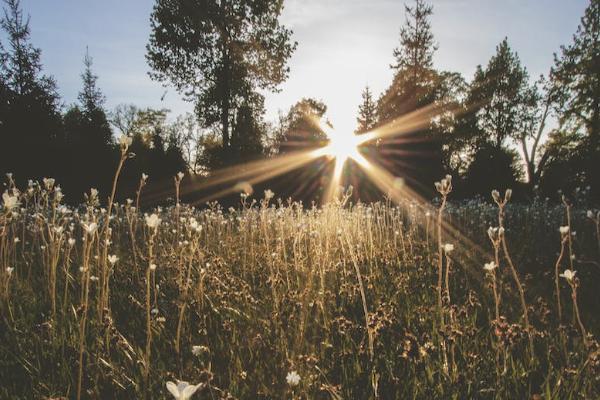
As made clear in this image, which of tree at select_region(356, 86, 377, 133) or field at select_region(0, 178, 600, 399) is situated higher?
tree at select_region(356, 86, 377, 133)

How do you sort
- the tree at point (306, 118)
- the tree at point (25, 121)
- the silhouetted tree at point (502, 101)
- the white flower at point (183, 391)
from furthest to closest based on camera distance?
the tree at point (306, 118)
the silhouetted tree at point (502, 101)
the tree at point (25, 121)
the white flower at point (183, 391)

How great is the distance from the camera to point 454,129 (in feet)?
127

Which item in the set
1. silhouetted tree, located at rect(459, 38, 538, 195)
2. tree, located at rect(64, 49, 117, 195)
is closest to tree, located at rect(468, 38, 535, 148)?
silhouetted tree, located at rect(459, 38, 538, 195)

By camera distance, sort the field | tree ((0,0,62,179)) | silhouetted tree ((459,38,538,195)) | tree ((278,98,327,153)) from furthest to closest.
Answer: tree ((278,98,327,153)), silhouetted tree ((459,38,538,195)), tree ((0,0,62,179)), the field

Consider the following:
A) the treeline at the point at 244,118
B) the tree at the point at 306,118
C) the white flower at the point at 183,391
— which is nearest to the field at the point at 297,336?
the white flower at the point at 183,391

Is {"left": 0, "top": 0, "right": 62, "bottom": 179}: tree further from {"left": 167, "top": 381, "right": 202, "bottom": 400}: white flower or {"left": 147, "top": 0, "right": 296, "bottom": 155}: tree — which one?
{"left": 167, "top": 381, "right": 202, "bottom": 400}: white flower

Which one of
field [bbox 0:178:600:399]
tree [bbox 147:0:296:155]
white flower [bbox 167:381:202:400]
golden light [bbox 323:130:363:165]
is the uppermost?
tree [bbox 147:0:296:155]

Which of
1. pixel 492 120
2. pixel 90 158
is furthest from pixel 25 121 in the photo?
pixel 492 120

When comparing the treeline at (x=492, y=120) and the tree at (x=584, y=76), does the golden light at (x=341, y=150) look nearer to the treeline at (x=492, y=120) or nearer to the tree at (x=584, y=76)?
the treeline at (x=492, y=120)

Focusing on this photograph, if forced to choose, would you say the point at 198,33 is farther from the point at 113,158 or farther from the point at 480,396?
the point at 480,396

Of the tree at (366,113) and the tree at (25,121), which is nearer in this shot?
the tree at (25,121)

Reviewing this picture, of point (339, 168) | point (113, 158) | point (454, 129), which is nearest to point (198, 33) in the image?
point (113, 158)

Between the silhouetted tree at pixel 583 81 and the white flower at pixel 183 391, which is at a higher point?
the silhouetted tree at pixel 583 81

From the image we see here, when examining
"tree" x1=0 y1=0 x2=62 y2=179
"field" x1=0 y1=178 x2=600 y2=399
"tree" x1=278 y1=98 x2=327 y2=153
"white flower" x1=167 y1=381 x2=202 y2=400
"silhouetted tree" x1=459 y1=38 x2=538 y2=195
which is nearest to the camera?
A: "white flower" x1=167 y1=381 x2=202 y2=400
